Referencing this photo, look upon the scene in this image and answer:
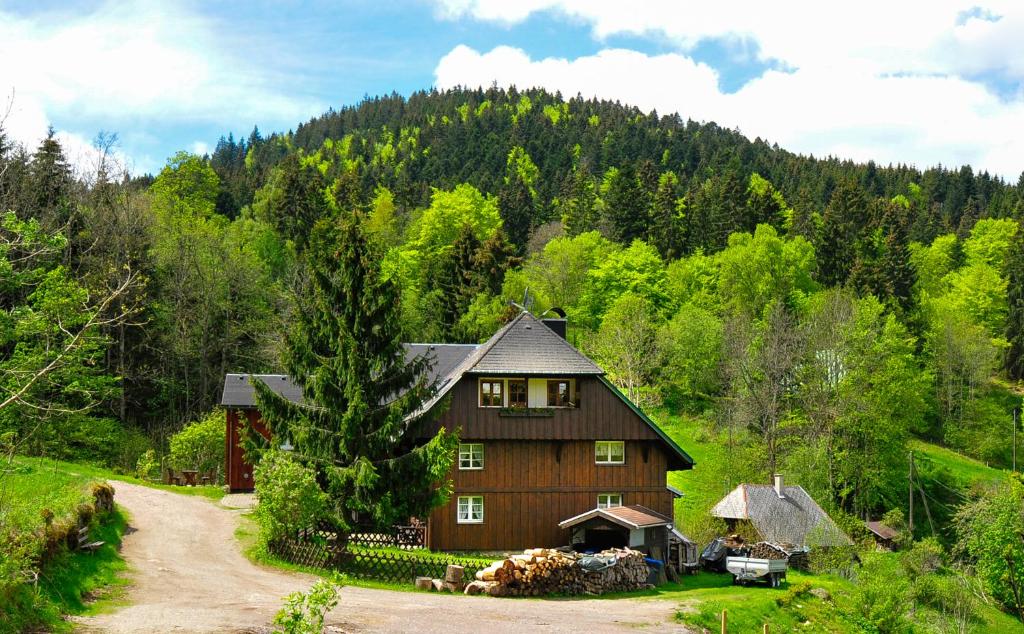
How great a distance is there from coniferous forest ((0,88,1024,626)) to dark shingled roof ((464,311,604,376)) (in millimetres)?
2705

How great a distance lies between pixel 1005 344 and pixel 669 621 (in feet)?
271

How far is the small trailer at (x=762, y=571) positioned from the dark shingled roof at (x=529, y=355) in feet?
31.1

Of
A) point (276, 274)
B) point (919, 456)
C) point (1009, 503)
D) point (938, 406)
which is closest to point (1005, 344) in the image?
point (938, 406)

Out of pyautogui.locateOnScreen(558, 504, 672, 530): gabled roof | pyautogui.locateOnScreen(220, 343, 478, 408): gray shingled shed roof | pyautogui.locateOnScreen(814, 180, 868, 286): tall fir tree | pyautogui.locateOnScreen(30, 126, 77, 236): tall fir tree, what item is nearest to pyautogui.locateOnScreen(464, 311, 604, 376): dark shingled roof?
pyautogui.locateOnScreen(558, 504, 672, 530): gabled roof

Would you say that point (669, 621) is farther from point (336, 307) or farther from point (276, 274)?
point (276, 274)

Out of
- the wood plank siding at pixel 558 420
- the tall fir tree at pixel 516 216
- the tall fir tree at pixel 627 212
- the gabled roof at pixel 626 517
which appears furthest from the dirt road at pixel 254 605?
the tall fir tree at pixel 516 216

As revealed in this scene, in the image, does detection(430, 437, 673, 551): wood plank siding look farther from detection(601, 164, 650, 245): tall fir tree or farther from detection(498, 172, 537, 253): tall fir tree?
detection(498, 172, 537, 253): tall fir tree

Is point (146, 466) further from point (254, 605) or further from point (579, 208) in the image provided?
point (579, 208)

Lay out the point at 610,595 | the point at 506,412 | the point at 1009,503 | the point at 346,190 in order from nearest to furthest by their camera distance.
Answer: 1. the point at 610,595
2. the point at 506,412
3. the point at 1009,503
4. the point at 346,190

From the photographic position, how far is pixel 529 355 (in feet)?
132

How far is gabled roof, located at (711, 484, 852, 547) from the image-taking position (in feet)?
163

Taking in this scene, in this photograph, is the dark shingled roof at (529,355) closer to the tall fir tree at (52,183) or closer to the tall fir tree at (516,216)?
the tall fir tree at (52,183)

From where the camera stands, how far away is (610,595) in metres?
31.9

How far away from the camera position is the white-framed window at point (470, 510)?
130 ft
